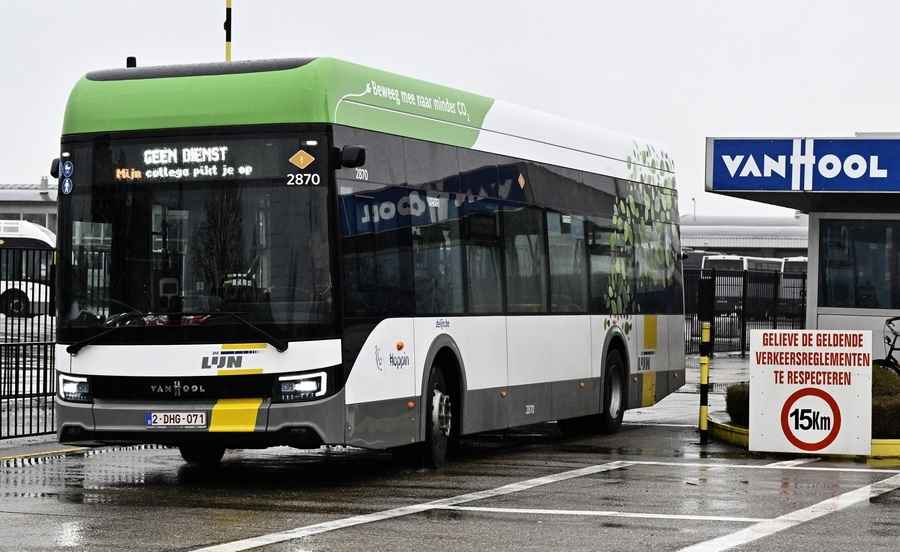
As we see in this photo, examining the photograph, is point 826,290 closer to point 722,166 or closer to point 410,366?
point 722,166

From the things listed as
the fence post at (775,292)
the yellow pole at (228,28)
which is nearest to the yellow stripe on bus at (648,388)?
the yellow pole at (228,28)

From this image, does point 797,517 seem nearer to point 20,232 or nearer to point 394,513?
point 394,513

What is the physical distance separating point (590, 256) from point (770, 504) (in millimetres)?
6559

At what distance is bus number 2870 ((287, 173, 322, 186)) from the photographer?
507 inches

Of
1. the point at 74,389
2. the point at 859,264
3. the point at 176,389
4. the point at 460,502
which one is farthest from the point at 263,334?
the point at 859,264

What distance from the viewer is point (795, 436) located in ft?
54.5

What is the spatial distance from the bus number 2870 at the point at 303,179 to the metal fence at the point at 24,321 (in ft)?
22.6

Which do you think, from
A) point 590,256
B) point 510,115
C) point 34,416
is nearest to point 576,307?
point 590,256

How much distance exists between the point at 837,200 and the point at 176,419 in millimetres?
10439

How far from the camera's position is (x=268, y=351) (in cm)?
1284

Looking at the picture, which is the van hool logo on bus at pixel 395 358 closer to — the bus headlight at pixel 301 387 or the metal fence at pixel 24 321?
the bus headlight at pixel 301 387

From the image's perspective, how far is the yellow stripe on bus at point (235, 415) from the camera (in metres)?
12.8

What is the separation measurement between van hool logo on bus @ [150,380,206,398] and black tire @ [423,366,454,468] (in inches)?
90.9

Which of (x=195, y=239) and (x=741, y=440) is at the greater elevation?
(x=195, y=239)
